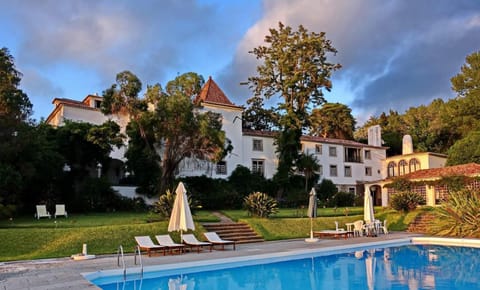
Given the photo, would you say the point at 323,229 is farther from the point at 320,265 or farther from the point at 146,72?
the point at 146,72

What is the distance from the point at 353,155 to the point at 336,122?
30.6 ft

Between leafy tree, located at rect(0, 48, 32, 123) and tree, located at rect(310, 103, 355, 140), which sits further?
tree, located at rect(310, 103, 355, 140)

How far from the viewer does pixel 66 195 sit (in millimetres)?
26250

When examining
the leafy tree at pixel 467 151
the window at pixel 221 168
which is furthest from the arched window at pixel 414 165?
the window at pixel 221 168

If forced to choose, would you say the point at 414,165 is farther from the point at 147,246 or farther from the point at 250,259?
the point at 147,246

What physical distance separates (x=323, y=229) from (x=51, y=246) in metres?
13.3

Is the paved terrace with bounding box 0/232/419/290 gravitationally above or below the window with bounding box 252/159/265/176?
below

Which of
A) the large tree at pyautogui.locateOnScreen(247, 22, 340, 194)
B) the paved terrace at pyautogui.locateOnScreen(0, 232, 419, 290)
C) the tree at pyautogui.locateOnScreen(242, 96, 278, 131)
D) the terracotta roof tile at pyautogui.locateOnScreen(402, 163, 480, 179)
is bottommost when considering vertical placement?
Answer: the paved terrace at pyautogui.locateOnScreen(0, 232, 419, 290)

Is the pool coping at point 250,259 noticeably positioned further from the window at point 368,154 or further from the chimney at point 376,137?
the chimney at point 376,137

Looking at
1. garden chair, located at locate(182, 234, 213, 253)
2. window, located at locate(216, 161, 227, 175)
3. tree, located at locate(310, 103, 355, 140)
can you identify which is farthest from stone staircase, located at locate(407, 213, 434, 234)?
tree, located at locate(310, 103, 355, 140)

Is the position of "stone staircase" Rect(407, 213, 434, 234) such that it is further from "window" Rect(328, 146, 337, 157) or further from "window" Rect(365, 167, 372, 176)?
"window" Rect(365, 167, 372, 176)

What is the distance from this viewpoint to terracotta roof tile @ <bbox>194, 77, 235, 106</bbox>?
35.9m

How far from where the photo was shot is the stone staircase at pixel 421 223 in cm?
2220

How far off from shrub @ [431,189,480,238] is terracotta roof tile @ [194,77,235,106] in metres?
20.7
